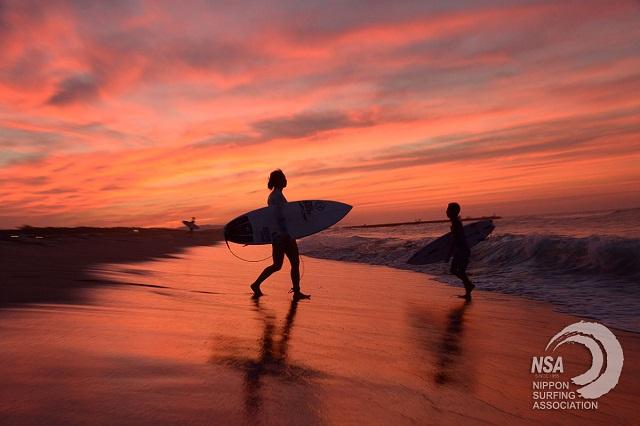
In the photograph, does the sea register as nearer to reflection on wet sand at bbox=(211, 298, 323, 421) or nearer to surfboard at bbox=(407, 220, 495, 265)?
surfboard at bbox=(407, 220, 495, 265)

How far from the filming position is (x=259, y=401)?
105 inches

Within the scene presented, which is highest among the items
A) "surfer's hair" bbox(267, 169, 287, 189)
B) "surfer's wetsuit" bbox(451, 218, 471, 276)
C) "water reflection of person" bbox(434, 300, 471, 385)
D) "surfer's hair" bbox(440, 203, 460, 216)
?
"surfer's hair" bbox(267, 169, 287, 189)

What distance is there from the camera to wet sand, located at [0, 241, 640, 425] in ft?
8.28

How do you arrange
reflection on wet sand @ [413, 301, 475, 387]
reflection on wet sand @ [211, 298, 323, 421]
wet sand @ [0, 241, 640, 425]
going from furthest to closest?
reflection on wet sand @ [413, 301, 475, 387]
reflection on wet sand @ [211, 298, 323, 421]
wet sand @ [0, 241, 640, 425]

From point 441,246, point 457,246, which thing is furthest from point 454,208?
point 441,246

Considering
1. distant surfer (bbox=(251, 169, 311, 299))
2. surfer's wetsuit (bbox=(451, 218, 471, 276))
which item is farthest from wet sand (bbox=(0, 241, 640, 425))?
surfer's wetsuit (bbox=(451, 218, 471, 276))

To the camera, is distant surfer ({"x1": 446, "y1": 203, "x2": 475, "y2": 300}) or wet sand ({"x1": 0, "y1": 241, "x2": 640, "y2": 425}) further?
distant surfer ({"x1": 446, "y1": 203, "x2": 475, "y2": 300})

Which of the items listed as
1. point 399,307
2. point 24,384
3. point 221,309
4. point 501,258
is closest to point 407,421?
point 24,384

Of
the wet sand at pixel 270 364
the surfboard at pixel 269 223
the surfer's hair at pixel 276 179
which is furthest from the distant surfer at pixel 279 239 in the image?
the surfboard at pixel 269 223

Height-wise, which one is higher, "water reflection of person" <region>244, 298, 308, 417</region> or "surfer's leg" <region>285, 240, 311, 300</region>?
"surfer's leg" <region>285, 240, 311, 300</region>

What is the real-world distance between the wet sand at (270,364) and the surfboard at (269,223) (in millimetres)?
3829

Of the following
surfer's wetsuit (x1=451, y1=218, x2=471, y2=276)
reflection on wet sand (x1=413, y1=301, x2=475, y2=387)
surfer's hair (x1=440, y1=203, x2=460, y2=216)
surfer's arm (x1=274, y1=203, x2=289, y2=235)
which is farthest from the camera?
surfer's hair (x1=440, y1=203, x2=460, y2=216)

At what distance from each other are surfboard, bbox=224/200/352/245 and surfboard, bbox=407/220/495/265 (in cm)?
311

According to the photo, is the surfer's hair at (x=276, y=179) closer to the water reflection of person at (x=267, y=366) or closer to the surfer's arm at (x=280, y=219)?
the surfer's arm at (x=280, y=219)
